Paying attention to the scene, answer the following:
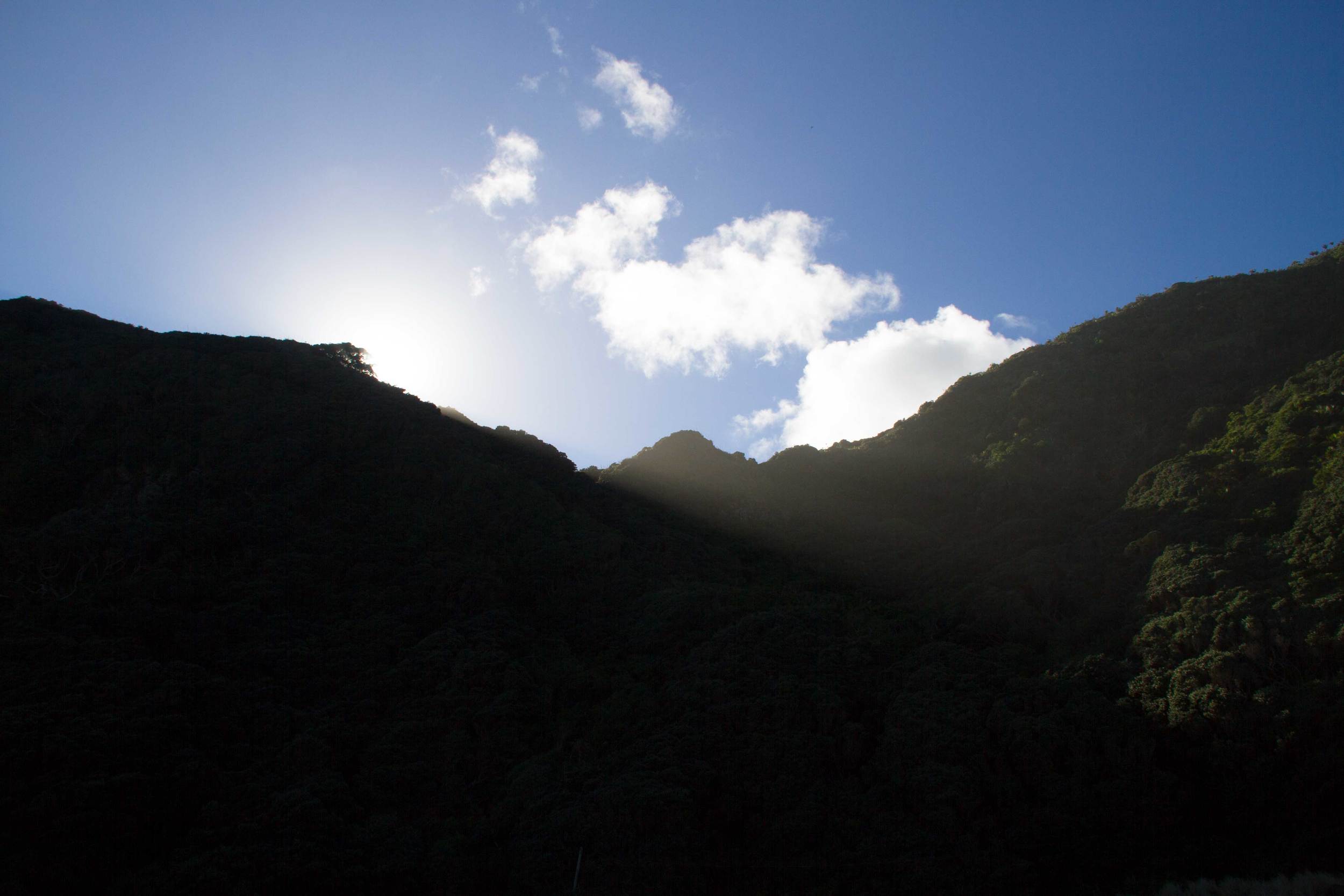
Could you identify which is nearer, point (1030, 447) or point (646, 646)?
point (646, 646)

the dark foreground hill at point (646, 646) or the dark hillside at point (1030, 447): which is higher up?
the dark hillside at point (1030, 447)

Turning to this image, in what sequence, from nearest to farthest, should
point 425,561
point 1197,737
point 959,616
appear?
point 1197,737, point 959,616, point 425,561

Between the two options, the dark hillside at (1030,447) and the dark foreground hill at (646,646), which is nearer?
the dark foreground hill at (646,646)

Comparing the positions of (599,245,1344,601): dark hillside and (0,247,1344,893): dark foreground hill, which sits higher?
(599,245,1344,601): dark hillside

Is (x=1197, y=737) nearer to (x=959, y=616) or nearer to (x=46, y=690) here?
(x=959, y=616)

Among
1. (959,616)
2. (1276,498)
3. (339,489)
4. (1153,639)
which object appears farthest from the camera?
(339,489)

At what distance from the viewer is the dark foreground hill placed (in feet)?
45.6

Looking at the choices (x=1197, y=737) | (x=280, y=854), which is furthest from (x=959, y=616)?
(x=280, y=854)

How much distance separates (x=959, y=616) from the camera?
68.5ft

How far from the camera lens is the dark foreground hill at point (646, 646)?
13.9 m

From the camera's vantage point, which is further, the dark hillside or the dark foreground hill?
the dark hillside

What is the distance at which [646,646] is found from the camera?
20.6 meters

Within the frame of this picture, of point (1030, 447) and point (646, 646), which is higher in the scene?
point (1030, 447)

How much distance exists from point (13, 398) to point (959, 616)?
1216 inches
